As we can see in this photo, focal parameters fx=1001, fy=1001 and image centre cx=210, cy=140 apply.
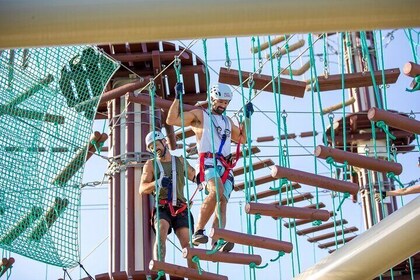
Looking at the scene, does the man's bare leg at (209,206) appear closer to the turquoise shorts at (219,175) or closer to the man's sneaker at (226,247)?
the turquoise shorts at (219,175)

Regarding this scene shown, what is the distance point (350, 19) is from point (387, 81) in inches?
177

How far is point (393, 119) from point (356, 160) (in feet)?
1.14

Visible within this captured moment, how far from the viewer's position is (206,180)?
22.4 ft

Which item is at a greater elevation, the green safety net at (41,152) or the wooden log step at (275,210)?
the green safety net at (41,152)

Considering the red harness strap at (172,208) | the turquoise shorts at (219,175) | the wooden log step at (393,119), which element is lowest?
the wooden log step at (393,119)

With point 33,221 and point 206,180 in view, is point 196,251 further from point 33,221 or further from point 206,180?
point 33,221

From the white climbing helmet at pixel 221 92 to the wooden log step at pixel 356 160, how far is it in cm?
159

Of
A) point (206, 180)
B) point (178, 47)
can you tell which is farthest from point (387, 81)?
point (178, 47)

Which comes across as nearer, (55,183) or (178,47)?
(55,183)

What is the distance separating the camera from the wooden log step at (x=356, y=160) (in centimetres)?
554

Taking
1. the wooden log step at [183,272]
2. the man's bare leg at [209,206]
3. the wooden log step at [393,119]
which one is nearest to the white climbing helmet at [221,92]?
the man's bare leg at [209,206]

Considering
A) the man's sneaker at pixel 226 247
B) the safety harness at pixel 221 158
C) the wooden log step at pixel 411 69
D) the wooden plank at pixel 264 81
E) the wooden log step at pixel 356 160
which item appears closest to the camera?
the wooden log step at pixel 411 69

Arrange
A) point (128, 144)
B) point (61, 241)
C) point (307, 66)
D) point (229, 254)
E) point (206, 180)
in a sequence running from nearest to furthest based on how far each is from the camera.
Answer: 1. point (229, 254)
2. point (206, 180)
3. point (61, 241)
4. point (128, 144)
5. point (307, 66)

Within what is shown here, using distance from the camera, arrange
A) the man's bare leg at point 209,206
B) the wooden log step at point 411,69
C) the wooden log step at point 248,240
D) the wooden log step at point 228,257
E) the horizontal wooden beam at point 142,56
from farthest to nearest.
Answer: the horizontal wooden beam at point 142,56 < the man's bare leg at point 209,206 < the wooden log step at point 228,257 < the wooden log step at point 248,240 < the wooden log step at point 411,69
